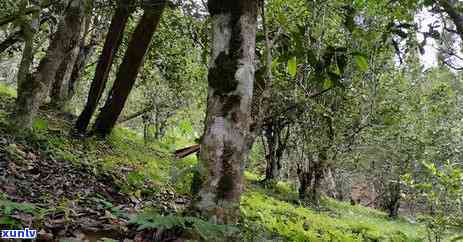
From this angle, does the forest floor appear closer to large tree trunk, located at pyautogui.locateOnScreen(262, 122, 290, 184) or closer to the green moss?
the green moss

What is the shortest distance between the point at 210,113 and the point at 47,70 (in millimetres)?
4063

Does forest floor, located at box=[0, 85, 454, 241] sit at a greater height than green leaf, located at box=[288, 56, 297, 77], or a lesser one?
lesser

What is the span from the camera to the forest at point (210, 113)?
4.18 metres

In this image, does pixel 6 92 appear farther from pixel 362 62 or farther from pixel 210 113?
pixel 362 62

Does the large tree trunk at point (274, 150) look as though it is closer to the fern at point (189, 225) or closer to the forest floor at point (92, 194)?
the forest floor at point (92, 194)

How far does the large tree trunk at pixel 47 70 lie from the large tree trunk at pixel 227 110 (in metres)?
3.87

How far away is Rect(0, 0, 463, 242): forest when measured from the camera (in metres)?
4.18

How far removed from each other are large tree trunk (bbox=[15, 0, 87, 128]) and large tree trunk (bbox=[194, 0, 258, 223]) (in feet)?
12.7

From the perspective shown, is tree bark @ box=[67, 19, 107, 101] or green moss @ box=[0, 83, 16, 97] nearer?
tree bark @ box=[67, 19, 107, 101]

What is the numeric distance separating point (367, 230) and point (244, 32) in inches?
465

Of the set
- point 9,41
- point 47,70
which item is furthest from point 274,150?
point 47,70

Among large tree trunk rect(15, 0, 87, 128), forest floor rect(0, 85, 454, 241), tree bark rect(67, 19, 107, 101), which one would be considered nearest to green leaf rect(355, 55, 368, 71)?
forest floor rect(0, 85, 454, 241)

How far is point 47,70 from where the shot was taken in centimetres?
733

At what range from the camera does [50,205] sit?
468 cm
